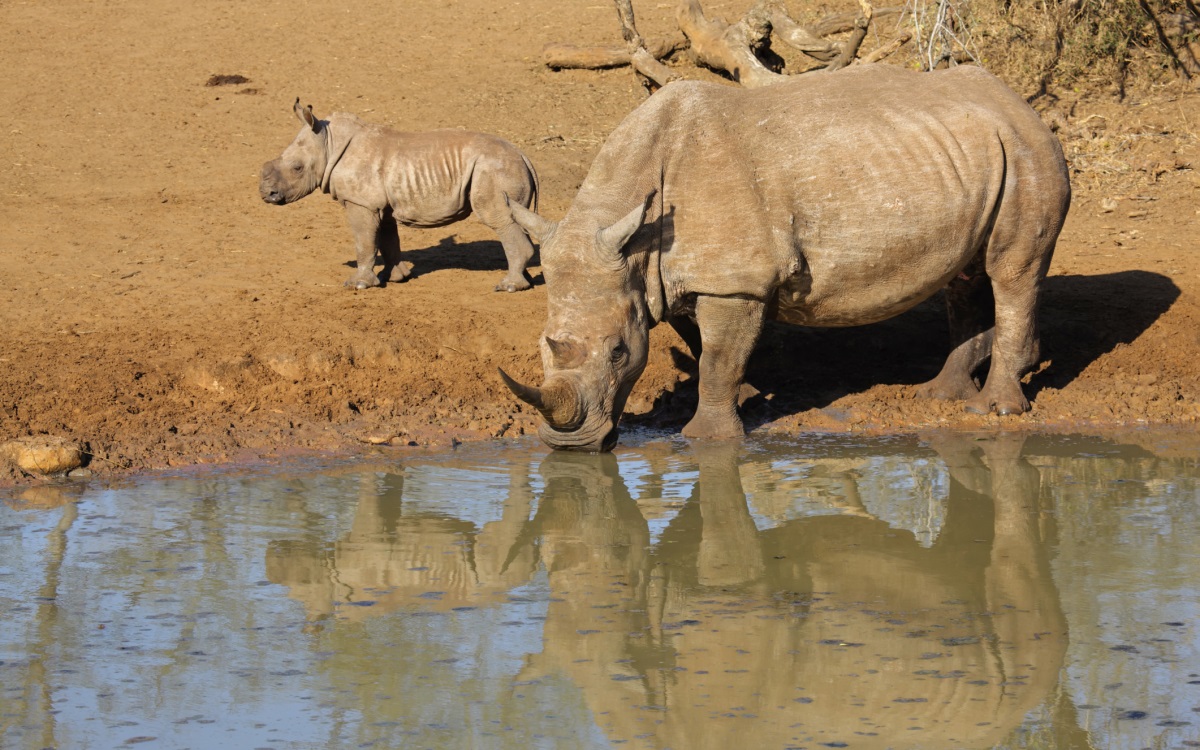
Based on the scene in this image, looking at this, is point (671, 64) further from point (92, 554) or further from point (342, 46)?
point (92, 554)

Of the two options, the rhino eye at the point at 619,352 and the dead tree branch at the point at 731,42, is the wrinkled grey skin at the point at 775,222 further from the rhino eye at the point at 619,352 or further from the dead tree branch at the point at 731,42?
the dead tree branch at the point at 731,42

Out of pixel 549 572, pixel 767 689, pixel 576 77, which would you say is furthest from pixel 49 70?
pixel 767 689

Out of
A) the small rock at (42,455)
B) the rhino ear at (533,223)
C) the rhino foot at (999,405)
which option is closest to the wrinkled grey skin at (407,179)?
the rhino ear at (533,223)

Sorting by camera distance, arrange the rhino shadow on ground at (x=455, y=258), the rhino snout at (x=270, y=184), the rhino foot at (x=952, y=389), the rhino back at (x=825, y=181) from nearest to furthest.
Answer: the rhino back at (x=825, y=181) < the rhino foot at (x=952, y=389) < the rhino snout at (x=270, y=184) < the rhino shadow on ground at (x=455, y=258)

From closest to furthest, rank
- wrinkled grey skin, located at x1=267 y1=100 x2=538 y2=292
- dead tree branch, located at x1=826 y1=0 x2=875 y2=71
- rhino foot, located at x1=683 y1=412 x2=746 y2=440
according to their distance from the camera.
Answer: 1. rhino foot, located at x1=683 y1=412 x2=746 y2=440
2. wrinkled grey skin, located at x1=267 y1=100 x2=538 y2=292
3. dead tree branch, located at x1=826 y1=0 x2=875 y2=71

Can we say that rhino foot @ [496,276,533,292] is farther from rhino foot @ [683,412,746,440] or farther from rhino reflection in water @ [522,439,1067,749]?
rhino reflection in water @ [522,439,1067,749]

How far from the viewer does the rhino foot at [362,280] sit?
1094 centimetres

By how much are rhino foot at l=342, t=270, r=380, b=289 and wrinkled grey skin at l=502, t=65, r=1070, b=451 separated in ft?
10.8

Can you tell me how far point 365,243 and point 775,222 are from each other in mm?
4271

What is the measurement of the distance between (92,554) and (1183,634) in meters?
4.19

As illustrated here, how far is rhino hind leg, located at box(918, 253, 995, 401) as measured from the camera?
8984mm

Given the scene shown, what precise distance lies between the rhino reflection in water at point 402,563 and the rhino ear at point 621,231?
4.58 ft

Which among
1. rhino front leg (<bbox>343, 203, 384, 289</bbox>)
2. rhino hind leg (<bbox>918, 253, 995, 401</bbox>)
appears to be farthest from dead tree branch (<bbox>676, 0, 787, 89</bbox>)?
rhino hind leg (<bbox>918, 253, 995, 401</bbox>)

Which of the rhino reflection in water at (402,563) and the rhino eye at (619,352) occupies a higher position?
the rhino eye at (619,352)
